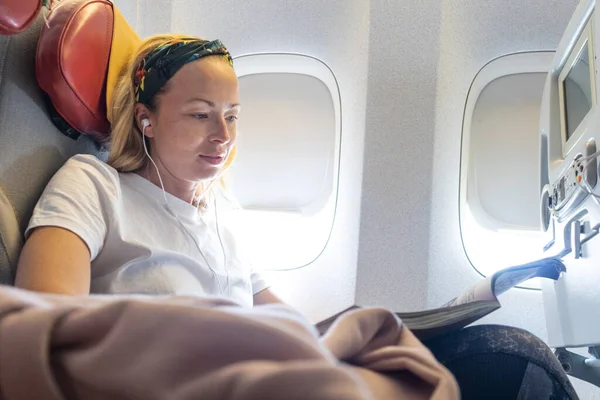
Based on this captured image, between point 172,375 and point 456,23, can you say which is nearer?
point 172,375

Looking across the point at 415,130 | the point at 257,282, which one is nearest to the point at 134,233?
the point at 257,282

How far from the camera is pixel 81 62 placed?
131 centimetres

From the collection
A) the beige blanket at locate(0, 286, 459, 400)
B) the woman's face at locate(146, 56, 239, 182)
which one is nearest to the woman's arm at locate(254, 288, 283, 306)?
the woman's face at locate(146, 56, 239, 182)

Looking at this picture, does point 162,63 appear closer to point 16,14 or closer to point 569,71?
point 16,14

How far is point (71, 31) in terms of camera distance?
4.20 ft

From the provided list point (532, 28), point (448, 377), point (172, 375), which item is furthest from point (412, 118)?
point (172, 375)

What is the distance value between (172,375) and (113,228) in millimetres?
961

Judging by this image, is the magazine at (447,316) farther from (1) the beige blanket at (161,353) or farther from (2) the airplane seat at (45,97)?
(2) the airplane seat at (45,97)

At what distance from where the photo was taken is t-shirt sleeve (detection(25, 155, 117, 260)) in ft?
3.77

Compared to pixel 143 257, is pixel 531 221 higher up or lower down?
higher up

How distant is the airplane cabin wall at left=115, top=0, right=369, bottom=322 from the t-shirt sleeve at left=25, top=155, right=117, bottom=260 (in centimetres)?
129

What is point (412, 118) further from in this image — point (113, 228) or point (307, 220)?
point (113, 228)

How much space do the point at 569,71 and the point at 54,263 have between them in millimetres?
1296

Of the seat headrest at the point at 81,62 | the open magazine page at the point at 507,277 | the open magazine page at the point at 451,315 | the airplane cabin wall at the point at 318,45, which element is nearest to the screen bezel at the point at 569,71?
the open magazine page at the point at 507,277
